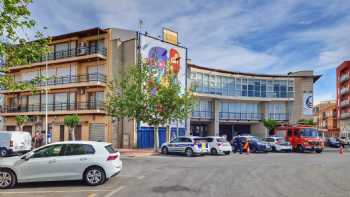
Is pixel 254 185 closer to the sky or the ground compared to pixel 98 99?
closer to the ground

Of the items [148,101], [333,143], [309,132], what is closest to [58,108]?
[148,101]

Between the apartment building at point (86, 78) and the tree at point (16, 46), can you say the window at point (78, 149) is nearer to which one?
the tree at point (16, 46)

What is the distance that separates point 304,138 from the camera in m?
33.8

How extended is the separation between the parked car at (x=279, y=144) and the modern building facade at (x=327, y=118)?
66803 millimetres

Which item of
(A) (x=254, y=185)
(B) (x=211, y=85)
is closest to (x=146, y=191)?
(A) (x=254, y=185)

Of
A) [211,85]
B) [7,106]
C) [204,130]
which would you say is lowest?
[204,130]

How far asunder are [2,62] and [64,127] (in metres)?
32.0

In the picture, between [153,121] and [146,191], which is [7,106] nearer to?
[153,121]

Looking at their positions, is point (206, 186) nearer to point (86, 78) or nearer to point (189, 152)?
point (189, 152)

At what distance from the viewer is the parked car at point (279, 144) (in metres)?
34.3

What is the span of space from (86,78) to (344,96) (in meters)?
65.5

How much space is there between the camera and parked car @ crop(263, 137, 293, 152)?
3431 centimetres

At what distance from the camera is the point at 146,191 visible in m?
11.2

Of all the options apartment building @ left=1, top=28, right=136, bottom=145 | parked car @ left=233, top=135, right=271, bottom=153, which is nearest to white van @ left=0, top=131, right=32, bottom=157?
apartment building @ left=1, top=28, right=136, bottom=145
